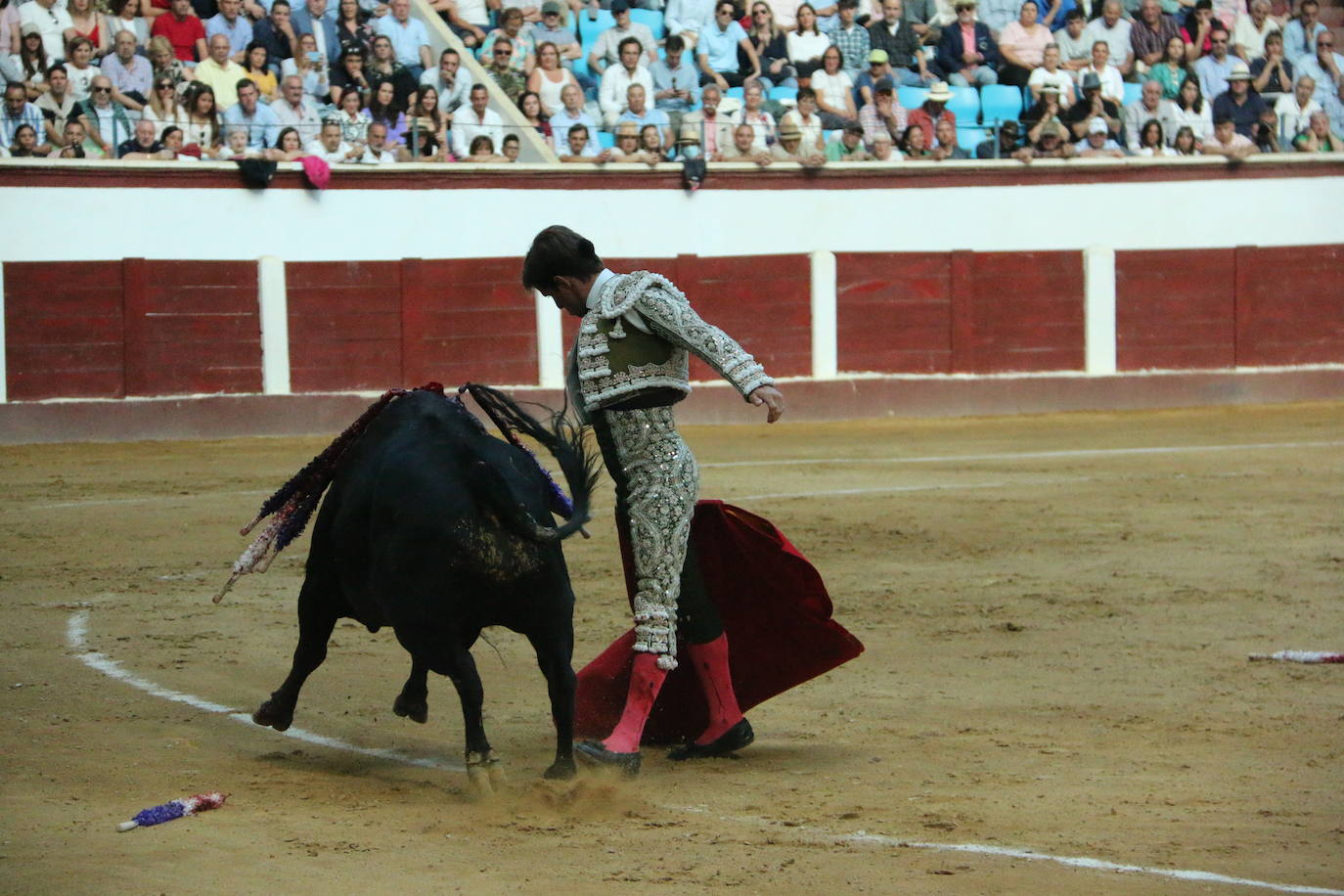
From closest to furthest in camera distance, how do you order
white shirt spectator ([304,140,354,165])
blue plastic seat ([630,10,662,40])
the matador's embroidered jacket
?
the matador's embroidered jacket < white shirt spectator ([304,140,354,165]) < blue plastic seat ([630,10,662,40])

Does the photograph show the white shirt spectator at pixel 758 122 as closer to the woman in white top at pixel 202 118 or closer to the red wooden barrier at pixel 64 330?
the woman in white top at pixel 202 118

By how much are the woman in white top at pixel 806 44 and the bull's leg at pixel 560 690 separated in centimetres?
1106

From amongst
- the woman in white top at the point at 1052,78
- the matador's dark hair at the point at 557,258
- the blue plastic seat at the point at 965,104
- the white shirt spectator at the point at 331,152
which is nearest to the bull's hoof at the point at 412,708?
the matador's dark hair at the point at 557,258

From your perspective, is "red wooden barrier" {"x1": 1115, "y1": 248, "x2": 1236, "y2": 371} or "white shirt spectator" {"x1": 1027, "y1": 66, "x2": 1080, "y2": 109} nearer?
"white shirt spectator" {"x1": 1027, "y1": 66, "x2": 1080, "y2": 109}

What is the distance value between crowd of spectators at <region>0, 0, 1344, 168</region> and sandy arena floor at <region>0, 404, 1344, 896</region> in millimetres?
3651

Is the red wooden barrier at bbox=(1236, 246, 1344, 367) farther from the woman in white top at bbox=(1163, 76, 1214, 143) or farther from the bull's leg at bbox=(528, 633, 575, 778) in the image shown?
the bull's leg at bbox=(528, 633, 575, 778)

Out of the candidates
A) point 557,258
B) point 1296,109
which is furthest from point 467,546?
point 1296,109

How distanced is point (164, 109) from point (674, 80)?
378 cm

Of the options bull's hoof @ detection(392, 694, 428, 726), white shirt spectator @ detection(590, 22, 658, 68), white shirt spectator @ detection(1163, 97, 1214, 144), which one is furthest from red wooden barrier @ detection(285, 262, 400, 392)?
bull's hoof @ detection(392, 694, 428, 726)

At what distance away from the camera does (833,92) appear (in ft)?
46.9

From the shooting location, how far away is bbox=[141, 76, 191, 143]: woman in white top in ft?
39.2

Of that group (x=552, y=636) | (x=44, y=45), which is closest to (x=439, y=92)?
(x=44, y=45)

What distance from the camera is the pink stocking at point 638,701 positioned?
156 inches

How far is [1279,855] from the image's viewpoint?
133 inches
